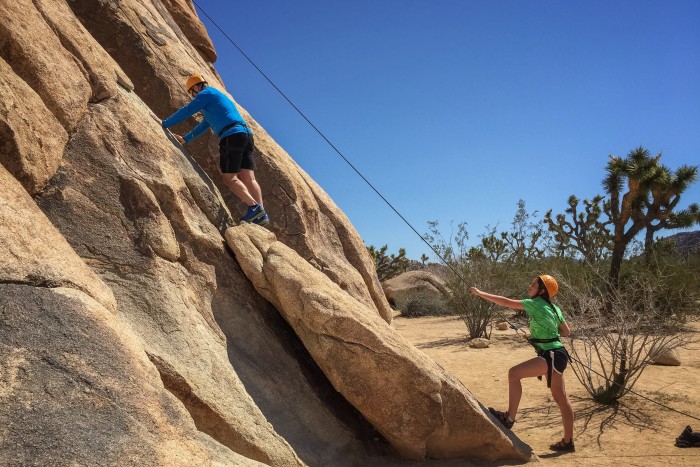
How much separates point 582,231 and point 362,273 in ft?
62.5

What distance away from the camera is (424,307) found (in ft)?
67.2

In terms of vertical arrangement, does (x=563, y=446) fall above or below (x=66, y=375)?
below

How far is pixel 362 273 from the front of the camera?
7164mm

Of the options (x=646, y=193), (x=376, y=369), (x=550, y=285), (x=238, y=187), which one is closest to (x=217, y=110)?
(x=238, y=187)

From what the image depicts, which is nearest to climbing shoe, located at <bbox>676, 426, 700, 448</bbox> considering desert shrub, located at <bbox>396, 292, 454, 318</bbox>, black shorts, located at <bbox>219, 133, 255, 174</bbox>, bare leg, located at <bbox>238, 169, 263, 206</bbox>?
bare leg, located at <bbox>238, 169, 263, 206</bbox>

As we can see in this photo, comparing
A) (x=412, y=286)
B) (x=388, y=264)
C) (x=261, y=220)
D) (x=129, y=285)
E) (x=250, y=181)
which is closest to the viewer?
(x=129, y=285)

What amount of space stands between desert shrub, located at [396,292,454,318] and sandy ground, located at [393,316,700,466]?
9.46 metres

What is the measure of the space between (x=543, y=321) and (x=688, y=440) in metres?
1.88

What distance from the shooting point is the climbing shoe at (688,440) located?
538 centimetres

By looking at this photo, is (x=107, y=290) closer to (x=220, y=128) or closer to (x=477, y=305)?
(x=220, y=128)

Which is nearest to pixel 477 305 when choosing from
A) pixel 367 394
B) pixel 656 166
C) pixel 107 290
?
pixel 656 166

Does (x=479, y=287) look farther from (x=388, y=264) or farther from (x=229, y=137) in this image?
(x=388, y=264)

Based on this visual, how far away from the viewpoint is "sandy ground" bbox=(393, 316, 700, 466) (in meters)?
5.29

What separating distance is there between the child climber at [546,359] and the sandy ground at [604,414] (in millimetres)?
401
